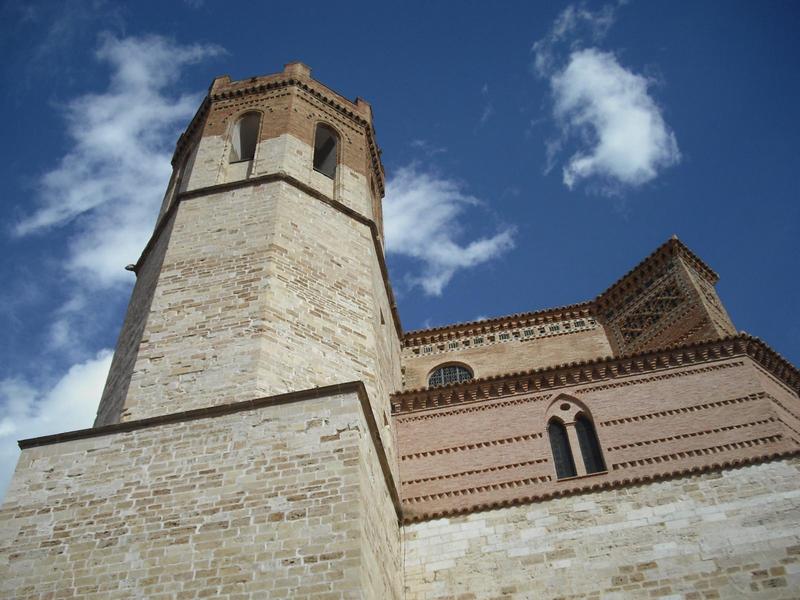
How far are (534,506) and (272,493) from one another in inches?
135

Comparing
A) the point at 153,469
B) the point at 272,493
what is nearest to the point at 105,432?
the point at 153,469

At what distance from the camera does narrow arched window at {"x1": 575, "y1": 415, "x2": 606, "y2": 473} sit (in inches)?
379

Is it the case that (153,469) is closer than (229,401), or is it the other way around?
(153,469)

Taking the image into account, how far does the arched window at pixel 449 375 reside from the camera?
13414 mm

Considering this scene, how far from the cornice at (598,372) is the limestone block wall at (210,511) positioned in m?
2.72

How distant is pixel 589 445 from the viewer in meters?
9.95

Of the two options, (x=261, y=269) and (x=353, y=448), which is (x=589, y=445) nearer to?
(x=353, y=448)

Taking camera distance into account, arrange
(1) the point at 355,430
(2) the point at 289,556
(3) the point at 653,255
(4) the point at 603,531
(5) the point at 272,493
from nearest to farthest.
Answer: (2) the point at 289,556, (5) the point at 272,493, (1) the point at 355,430, (4) the point at 603,531, (3) the point at 653,255

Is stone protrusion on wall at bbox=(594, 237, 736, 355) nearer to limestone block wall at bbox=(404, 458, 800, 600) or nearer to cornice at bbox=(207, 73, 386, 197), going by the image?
limestone block wall at bbox=(404, 458, 800, 600)

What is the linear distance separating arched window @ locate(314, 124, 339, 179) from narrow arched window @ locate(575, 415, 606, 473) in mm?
6125

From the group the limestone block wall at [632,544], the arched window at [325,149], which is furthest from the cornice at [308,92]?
the limestone block wall at [632,544]

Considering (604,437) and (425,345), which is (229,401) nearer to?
(604,437)

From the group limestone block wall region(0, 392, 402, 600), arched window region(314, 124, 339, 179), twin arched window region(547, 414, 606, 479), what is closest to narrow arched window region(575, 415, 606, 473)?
twin arched window region(547, 414, 606, 479)

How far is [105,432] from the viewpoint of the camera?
7.94 meters
